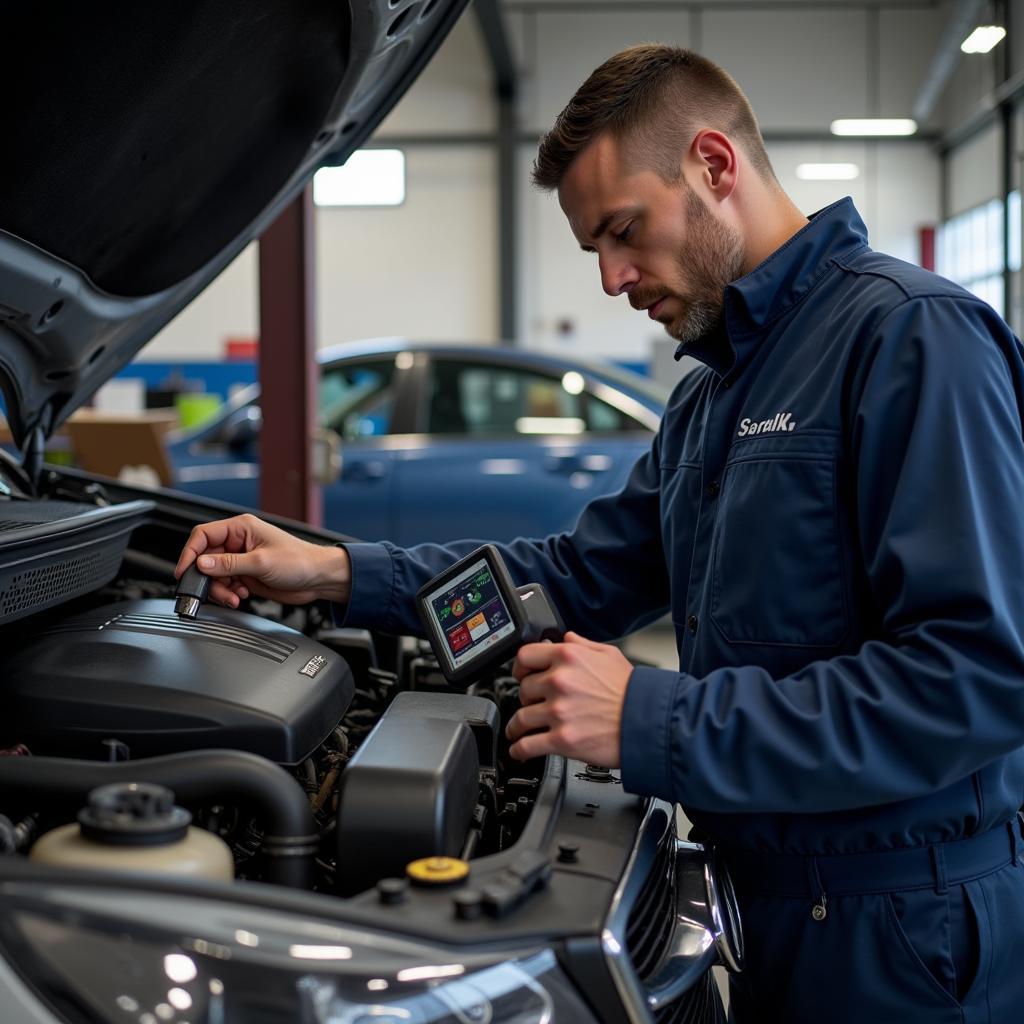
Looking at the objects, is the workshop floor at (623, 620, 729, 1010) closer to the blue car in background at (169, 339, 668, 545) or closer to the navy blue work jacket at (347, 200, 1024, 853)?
the blue car in background at (169, 339, 668, 545)

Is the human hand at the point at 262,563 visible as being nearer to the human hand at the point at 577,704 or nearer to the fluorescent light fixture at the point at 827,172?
the human hand at the point at 577,704

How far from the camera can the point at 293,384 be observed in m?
3.88

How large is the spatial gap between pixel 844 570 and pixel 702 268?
391 mm

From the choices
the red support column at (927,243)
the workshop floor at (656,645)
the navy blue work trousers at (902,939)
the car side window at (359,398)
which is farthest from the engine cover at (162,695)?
the red support column at (927,243)

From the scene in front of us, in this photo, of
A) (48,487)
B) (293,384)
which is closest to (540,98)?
(293,384)

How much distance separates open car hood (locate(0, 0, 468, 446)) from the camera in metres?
1.34

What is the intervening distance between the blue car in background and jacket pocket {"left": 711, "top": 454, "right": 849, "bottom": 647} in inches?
136

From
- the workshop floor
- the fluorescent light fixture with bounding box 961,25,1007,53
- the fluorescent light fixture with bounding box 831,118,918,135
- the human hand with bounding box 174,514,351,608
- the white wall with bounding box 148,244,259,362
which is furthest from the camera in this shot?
the white wall with bounding box 148,244,259,362

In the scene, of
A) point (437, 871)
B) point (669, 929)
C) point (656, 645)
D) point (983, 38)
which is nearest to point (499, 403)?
point (656, 645)

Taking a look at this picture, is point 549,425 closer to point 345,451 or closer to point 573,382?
point 573,382

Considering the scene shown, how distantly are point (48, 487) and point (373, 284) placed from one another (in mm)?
10373

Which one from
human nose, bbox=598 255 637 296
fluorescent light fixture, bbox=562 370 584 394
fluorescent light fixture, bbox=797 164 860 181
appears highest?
fluorescent light fixture, bbox=797 164 860 181

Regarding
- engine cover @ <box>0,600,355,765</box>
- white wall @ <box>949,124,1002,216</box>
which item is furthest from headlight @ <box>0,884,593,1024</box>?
white wall @ <box>949,124,1002,216</box>

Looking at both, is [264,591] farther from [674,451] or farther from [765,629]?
[765,629]
